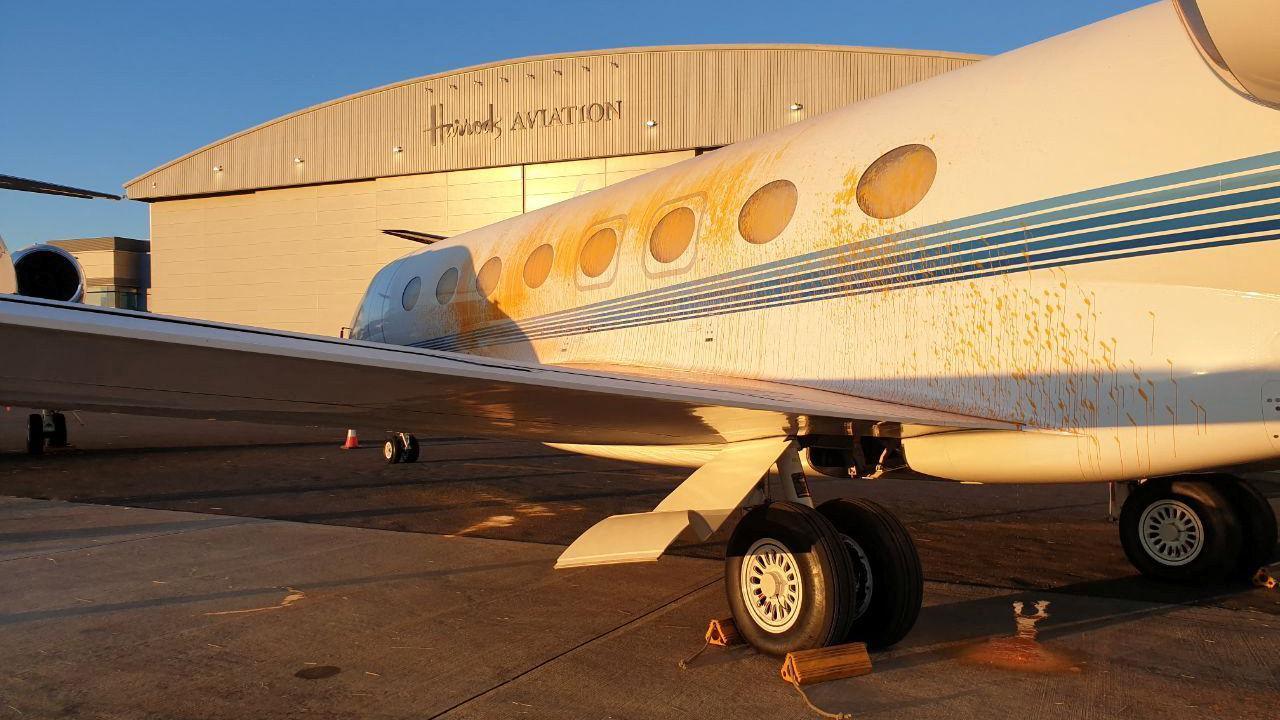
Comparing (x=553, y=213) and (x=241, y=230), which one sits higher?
(x=241, y=230)

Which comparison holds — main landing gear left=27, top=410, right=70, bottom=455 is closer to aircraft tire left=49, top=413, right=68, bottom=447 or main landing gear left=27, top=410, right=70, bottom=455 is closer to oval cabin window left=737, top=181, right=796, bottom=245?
aircraft tire left=49, top=413, right=68, bottom=447

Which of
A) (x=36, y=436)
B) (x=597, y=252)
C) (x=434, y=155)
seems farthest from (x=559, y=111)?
(x=597, y=252)

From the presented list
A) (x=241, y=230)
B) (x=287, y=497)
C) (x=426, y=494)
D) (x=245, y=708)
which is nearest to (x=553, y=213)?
(x=426, y=494)

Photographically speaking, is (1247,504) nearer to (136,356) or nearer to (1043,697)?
(1043,697)

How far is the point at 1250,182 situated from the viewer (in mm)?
3672

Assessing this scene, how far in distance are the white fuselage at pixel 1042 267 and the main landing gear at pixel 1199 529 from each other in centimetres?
242

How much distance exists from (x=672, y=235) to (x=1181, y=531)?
159 inches

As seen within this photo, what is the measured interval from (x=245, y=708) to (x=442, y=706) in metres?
0.84

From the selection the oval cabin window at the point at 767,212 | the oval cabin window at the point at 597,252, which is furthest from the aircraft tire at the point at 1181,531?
the oval cabin window at the point at 597,252

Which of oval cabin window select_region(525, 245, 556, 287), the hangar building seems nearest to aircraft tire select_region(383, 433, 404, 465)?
oval cabin window select_region(525, 245, 556, 287)

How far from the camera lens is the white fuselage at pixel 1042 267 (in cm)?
378

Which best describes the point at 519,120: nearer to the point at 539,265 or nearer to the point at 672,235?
the point at 539,265

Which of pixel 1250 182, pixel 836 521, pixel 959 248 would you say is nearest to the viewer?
pixel 1250 182

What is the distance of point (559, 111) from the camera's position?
1164 inches
